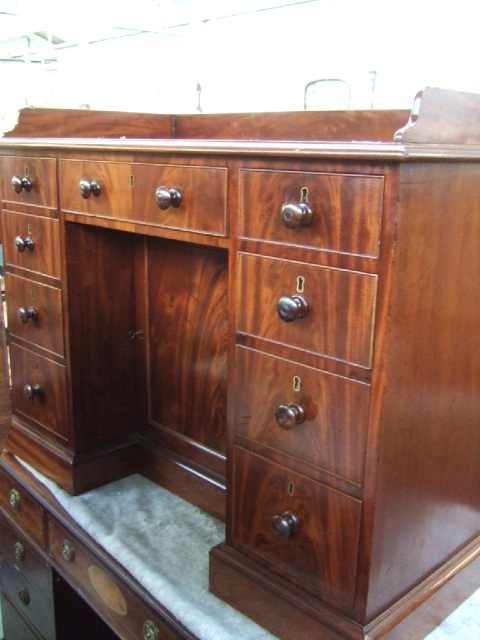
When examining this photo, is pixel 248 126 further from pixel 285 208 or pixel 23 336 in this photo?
pixel 23 336

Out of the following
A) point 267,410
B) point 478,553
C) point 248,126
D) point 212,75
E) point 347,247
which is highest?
point 212,75

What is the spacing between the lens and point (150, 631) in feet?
5.23

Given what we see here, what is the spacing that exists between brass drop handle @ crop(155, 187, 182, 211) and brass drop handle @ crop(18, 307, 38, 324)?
793 millimetres

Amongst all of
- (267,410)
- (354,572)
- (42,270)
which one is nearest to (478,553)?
(354,572)

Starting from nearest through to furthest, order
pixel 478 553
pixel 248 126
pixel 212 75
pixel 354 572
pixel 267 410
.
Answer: pixel 354 572
pixel 267 410
pixel 478 553
pixel 248 126
pixel 212 75

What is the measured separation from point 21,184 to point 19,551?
4.05 feet

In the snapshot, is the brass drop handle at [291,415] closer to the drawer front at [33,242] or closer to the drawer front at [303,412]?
the drawer front at [303,412]

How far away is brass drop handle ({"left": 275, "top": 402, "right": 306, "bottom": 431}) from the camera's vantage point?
1.25 meters

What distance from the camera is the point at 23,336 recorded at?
2.15m

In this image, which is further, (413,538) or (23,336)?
(23,336)

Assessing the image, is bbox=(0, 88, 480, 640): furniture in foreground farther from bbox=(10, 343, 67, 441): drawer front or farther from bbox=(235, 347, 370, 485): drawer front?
bbox=(10, 343, 67, 441): drawer front

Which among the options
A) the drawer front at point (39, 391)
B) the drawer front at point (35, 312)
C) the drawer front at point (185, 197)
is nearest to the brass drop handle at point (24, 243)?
the drawer front at point (35, 312)

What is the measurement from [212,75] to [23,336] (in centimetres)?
241

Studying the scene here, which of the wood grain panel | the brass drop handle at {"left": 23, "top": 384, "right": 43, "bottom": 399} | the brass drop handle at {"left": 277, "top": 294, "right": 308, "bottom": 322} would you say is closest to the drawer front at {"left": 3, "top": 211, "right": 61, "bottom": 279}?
the wood grain panel
